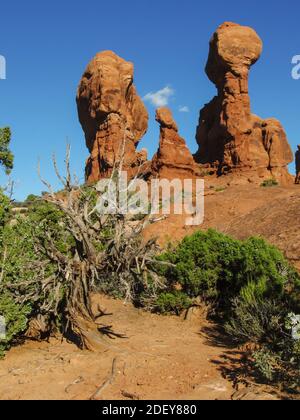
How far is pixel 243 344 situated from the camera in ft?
33.1

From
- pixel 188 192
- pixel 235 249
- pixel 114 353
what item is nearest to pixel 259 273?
pixel 235 249

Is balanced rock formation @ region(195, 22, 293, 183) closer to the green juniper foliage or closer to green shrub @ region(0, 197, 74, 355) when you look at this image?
the green juniper foliage

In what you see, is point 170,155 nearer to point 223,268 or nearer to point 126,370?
point 223,268

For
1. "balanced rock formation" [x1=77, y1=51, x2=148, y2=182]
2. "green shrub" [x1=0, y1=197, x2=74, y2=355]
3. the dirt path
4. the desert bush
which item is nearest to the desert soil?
the dirt path

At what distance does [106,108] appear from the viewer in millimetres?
54969

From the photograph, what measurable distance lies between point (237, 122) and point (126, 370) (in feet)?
164

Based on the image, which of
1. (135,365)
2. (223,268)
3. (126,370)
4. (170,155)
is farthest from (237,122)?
(126,370)

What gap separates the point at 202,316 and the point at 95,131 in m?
47.5

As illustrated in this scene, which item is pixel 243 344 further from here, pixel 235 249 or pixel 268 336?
pixel 235 249

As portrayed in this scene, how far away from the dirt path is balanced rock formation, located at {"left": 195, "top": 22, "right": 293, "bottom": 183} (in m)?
45.1

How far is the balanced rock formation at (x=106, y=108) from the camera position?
180ft

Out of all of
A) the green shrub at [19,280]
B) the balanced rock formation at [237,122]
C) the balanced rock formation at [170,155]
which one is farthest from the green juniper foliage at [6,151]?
the balanced rock formation at [237,122]

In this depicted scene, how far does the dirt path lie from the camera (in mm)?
7590
